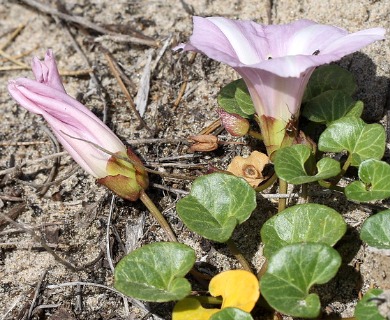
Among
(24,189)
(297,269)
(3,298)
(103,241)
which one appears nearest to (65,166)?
(24,189)

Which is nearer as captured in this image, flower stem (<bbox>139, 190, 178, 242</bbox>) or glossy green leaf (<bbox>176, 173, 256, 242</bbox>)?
glossy green leaf (<bbox>176, 173, 256, 242</bbox>)

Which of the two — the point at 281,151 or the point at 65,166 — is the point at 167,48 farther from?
the point at 281,151

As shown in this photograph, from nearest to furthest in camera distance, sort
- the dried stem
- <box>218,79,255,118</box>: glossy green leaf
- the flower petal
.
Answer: the flower petal < <box>218,79,255,118</box>: glossy green leaf < the dried stem

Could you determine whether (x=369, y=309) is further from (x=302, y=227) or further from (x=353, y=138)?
(x=353, y=138)

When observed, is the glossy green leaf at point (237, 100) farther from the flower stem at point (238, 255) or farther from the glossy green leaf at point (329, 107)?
the flower stem at point (238, 255)

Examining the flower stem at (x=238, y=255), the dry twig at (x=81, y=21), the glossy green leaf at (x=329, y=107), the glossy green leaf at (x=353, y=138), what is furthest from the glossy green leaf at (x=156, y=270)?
the dry twig at (x=81, y=21)

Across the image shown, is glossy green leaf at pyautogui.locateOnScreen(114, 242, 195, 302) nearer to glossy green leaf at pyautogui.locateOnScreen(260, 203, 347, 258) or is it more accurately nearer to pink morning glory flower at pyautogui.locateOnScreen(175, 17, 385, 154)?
glossy green leaf at pyautogui.locateOnScreen(260, 203, 347, 258)

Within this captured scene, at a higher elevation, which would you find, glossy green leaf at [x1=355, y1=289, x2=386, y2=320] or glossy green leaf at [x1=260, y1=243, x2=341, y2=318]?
glossy green leaf at [x1=260, y1=243, x2=341, y2=318]

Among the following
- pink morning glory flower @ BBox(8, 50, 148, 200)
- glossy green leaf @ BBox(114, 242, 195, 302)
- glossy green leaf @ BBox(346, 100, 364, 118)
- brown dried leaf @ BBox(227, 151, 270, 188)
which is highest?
pink morning glory flower @ BBox(8, 50, 148, 200)

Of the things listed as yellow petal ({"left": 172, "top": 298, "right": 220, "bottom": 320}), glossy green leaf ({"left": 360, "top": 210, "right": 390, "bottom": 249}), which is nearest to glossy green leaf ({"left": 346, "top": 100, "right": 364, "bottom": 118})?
glossy green leaf ({"left": 360, "top": 210, "right": 390, "bottom": 249})
